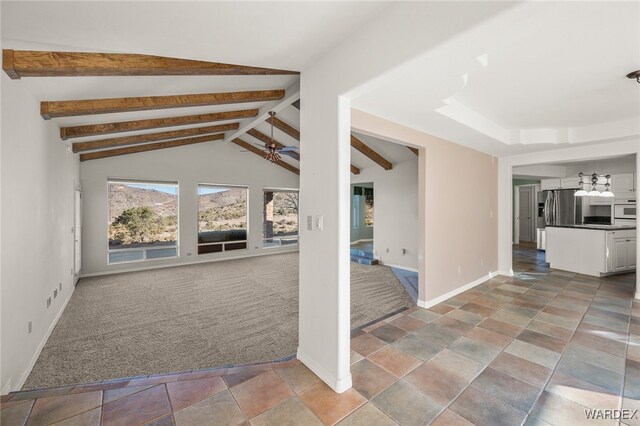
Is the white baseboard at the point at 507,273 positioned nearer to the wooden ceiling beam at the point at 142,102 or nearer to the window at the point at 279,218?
the wooden ceiling beam at the point at 142,102

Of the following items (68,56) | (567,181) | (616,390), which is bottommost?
(616,390)

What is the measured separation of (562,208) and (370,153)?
5.75m

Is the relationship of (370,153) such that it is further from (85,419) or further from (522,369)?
(85,419)

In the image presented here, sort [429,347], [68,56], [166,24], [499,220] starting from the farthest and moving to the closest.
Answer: [499,220]
[429,347]
[68,56]
[166,24]

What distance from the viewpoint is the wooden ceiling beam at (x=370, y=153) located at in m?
6.31

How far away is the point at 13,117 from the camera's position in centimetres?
233

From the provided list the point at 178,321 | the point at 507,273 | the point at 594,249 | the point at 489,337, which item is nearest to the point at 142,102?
the point at 178,321

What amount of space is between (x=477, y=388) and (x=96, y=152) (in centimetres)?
779

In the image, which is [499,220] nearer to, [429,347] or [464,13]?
[429,347]

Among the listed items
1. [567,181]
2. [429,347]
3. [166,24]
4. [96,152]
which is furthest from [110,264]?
[567,181]

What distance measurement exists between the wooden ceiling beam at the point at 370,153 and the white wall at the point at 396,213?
0.23m

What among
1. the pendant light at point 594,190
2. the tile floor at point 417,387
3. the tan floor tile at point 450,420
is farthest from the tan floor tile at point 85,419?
the pendant light at point 594,190

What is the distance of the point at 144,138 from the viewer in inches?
225

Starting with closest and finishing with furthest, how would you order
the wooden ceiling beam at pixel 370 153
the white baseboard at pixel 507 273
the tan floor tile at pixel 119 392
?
the tan floor tile at pixel 119 392 < the white baseboard at pixel 507 273 < the wooden ceiling beam at pixel 370 153
